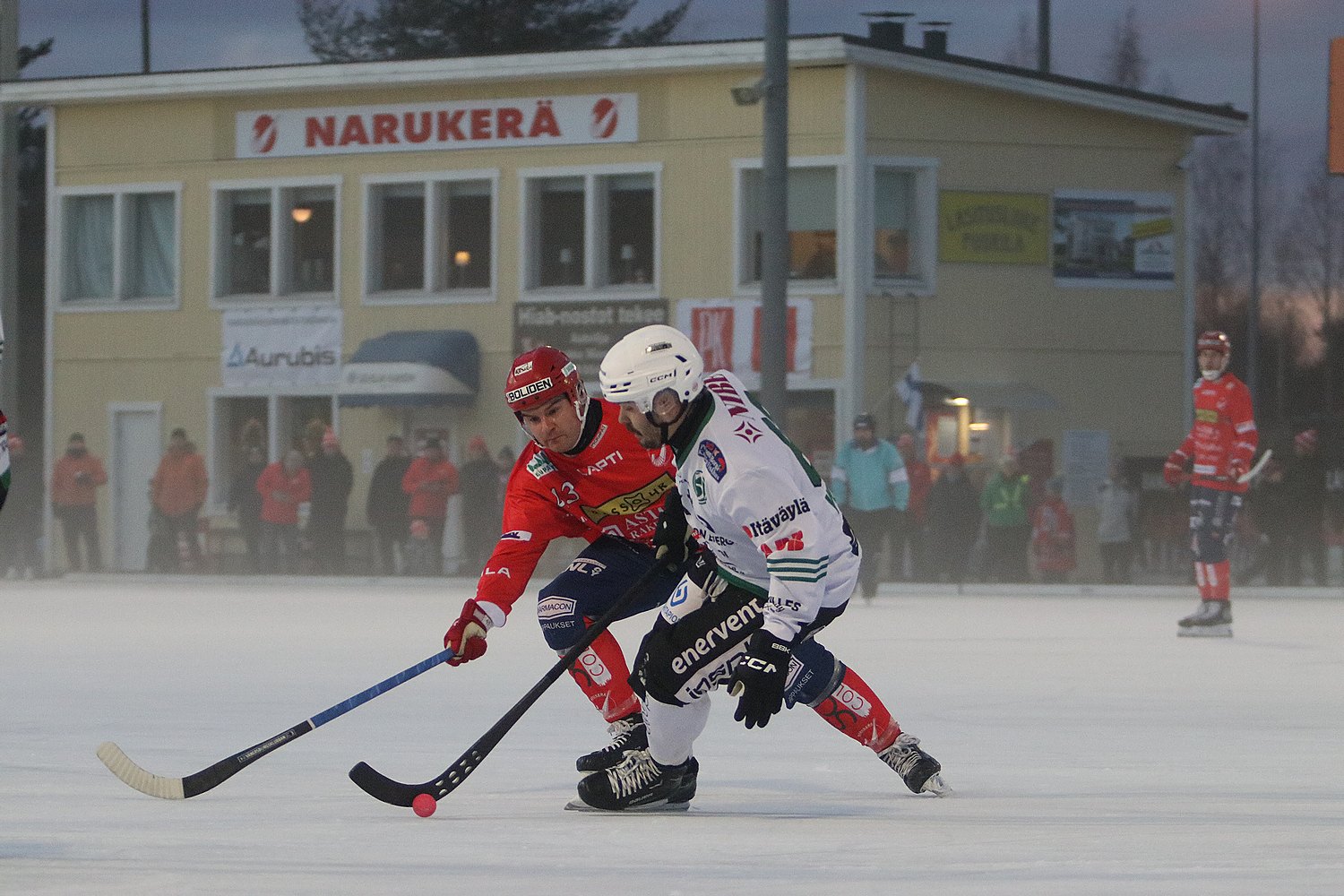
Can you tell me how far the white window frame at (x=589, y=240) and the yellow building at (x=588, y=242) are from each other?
40mm

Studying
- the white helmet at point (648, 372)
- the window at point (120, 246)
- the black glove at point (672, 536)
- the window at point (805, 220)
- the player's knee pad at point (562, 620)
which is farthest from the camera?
the window at point (120, 246)

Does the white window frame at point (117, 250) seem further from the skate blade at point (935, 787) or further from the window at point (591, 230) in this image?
the skate blade at point (935, 787)

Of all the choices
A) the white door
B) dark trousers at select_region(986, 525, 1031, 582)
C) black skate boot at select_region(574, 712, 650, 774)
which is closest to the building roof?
the white door

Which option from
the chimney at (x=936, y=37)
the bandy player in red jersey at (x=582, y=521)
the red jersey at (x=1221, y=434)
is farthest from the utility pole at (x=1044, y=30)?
the bandy player in red jersey at (x=582, y=521)

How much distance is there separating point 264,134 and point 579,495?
22.8 metres

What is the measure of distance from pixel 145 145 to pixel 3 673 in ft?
64.4

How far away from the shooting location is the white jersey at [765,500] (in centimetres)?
565

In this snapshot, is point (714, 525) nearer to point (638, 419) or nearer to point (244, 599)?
point (638, 419)

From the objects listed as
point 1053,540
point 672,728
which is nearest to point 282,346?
point 1053,540

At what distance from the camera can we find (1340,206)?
54.7 metres

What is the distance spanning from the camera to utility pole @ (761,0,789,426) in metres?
19.3

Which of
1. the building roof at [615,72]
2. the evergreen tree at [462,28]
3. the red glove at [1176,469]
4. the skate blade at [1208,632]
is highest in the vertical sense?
the evergreen tree at [462,28]

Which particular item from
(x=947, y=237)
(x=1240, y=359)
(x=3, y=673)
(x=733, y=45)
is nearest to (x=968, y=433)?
(x=947, y=237)

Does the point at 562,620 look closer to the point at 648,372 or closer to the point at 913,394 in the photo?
the point at 648,372
